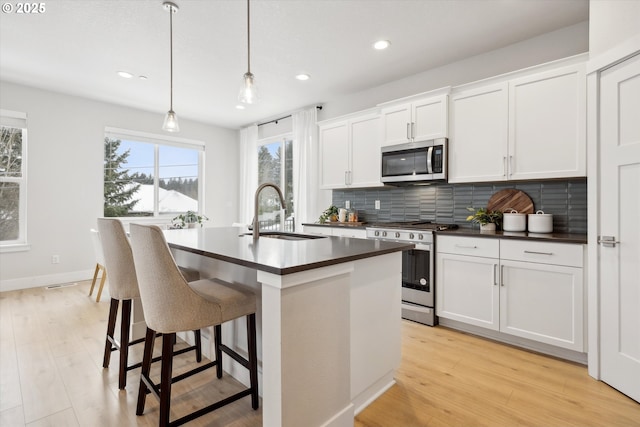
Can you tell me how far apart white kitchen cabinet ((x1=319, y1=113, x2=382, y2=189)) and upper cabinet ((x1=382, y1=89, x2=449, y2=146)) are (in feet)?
0.62

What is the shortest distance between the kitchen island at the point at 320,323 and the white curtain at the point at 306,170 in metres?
2.97

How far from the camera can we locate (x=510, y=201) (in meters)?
3.14

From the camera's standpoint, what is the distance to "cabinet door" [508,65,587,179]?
2.51 m

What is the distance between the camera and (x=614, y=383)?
1.98m

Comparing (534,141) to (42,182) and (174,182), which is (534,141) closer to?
(174,182)

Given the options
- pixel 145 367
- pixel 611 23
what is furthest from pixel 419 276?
pixel 145 367

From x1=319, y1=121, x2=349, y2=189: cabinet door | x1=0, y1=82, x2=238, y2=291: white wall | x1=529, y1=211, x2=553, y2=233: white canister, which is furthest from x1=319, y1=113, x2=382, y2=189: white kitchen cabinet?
x1=0, y1=82, x2=238, y2=291: white wall

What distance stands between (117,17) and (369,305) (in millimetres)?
3095

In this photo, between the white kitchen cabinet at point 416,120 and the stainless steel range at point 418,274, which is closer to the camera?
Answer: the stainless steel range at point 418,274

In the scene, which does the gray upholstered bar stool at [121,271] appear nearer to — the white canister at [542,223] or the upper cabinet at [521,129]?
the upper cabinet at [521,129]

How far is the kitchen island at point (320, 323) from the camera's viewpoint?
4.26ft

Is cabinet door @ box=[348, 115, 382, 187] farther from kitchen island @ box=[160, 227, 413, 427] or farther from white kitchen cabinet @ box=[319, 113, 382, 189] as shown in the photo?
kitchen island @ box=[160, 227, 413, 427]

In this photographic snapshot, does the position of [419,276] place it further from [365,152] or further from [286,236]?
[365,152]

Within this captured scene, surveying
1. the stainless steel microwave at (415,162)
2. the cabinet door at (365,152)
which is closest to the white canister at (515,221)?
the stainless steel microwave at (415,162)
